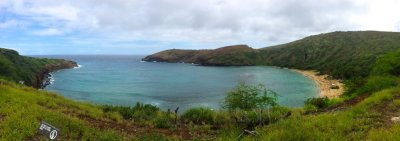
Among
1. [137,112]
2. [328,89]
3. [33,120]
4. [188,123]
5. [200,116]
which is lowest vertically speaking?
[328,89]

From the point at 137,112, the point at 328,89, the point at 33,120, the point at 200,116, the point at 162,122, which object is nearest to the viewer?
the point at 33,120

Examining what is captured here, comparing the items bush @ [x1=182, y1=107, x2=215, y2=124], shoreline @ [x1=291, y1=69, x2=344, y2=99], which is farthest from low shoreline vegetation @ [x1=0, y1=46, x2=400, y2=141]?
shoreline @ [x1=291, y1=69, x2=344, y2=99]

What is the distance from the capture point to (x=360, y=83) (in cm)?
4191

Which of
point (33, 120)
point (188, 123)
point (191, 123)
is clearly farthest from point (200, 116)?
point (33, 120)

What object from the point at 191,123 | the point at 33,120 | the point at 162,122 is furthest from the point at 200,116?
the point at 33,120

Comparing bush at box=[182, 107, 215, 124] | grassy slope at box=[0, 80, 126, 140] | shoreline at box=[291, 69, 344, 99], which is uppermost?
grassy slope at box=[0, 80, 126, 140]

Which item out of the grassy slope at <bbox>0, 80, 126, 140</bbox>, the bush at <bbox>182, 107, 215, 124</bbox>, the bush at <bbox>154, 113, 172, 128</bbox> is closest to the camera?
the grassy slope at <bbox>0, 80, 126, 140</bbox>

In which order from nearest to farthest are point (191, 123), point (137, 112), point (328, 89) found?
point (191, 123) < point (137, 112) < point (328, 89)

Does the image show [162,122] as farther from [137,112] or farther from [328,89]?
[328,89]

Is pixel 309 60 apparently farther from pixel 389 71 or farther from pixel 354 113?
pixel 354 113

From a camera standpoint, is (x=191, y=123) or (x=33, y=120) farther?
(x=191, y=123)

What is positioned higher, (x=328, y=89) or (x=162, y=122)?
(x=162, y=122)

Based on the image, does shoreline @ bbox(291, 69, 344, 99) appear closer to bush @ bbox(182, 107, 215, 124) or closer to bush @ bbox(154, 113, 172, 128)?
bush @ bbox(182, 107, 215, 124)

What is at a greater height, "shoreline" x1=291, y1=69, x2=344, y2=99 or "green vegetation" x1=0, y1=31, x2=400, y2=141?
"green vegetation" x1=0, y1=31, x2=400, y2=141
